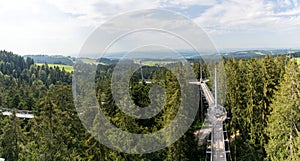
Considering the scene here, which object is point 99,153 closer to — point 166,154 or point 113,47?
point 166,154

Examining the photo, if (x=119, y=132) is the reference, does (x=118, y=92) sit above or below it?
above

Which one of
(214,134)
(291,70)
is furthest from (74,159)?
(291,70)

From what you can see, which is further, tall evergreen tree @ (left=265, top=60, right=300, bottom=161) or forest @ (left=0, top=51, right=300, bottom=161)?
tall evergreen tree @ (left=265, top=60, right=300, bottom=161)

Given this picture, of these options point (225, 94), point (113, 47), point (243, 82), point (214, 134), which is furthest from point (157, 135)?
point (225, 94)

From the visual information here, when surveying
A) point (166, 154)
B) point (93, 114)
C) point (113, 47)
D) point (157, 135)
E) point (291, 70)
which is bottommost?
point (166, 154)

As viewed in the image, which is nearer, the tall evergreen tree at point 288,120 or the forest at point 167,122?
the forest at point 167,122

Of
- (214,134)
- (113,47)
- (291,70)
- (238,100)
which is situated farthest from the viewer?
(238,100)

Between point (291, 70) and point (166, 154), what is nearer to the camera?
point (291, 70)

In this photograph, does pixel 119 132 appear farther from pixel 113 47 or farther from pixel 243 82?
pixel 243 82

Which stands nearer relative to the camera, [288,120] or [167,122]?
[288,120]

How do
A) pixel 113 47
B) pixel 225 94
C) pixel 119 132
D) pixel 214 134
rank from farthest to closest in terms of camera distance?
1. pixel 225 94
2. pixel 214 134
3. pixel 119 132
4. pixel 113 47
